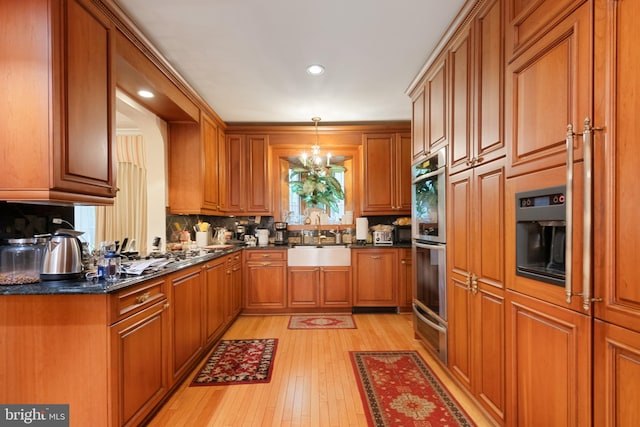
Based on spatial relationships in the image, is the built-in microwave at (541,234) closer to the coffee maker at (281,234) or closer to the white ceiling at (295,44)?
the white ceiling at (295,44)

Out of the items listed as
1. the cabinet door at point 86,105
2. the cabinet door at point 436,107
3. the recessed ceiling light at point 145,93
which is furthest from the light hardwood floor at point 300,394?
the recessed ceiling light at point 145,93

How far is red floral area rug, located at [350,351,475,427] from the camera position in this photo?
195 centimetres

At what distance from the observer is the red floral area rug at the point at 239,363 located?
2.46 metres

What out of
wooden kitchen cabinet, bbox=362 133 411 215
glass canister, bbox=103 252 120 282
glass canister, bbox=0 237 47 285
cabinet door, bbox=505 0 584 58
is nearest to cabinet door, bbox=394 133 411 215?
wooden kitchen cabinet, bbox=362 133 411 215

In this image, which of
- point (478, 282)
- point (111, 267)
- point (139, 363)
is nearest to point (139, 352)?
point (139, 363)

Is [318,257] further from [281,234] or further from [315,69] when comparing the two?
[315,69]

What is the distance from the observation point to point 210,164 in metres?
3.85

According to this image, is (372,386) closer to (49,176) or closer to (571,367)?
(571,367)

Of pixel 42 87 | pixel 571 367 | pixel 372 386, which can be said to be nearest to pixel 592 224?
pixel 571 367

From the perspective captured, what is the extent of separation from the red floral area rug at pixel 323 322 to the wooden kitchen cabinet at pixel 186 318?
1268 mm

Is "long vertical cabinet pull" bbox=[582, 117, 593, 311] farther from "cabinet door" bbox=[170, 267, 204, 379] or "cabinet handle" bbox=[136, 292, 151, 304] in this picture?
"cabinet door" bbox=[170, 267, 204, 379]

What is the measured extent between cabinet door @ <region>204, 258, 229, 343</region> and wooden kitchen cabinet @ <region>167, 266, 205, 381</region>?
0.40 ft

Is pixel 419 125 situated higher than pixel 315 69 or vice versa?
pixel 315 69

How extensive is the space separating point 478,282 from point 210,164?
3159 mm
